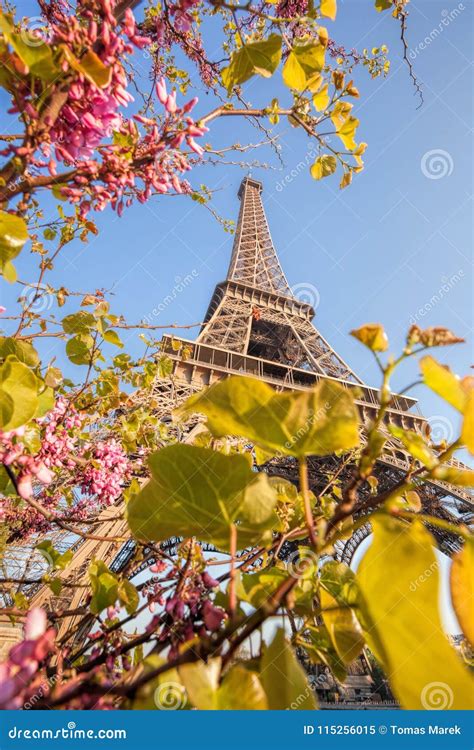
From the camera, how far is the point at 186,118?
898 mm

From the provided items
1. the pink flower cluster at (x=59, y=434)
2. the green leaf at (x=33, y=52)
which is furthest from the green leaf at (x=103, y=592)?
the pink flower cluster at (x=59, y=434)

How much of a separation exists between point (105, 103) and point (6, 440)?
781 millimetres

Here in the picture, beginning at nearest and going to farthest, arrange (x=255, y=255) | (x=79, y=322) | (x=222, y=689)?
1. (x=222, y=689)
2. (x=79, y=322)
3. (x=255, y=255)

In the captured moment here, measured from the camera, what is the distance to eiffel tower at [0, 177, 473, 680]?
26.0 ft

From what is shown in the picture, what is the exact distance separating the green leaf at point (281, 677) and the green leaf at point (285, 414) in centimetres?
19

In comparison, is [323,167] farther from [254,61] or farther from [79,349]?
[79,349]

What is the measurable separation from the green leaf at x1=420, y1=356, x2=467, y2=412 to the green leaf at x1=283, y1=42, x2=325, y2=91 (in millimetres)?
964

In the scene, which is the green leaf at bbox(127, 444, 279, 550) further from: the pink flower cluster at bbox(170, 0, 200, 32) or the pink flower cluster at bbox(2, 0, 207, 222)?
the pink flower cluster at bbox(170, 0, 200, 32)

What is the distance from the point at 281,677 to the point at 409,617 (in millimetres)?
139

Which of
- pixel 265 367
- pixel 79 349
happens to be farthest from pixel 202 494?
pixel 265 367

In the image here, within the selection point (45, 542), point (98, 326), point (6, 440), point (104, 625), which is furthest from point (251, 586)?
point (98, 326)

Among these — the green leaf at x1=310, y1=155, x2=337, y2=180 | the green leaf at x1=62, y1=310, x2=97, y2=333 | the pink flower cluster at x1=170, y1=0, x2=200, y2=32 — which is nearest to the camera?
the pink flower cluster at x1=170, y1=0, x2=200, y2=32

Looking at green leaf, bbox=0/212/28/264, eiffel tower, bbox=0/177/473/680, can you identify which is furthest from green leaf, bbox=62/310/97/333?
eiffel tower, bbox=0/177/473/680

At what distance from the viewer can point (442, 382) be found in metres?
0.38
